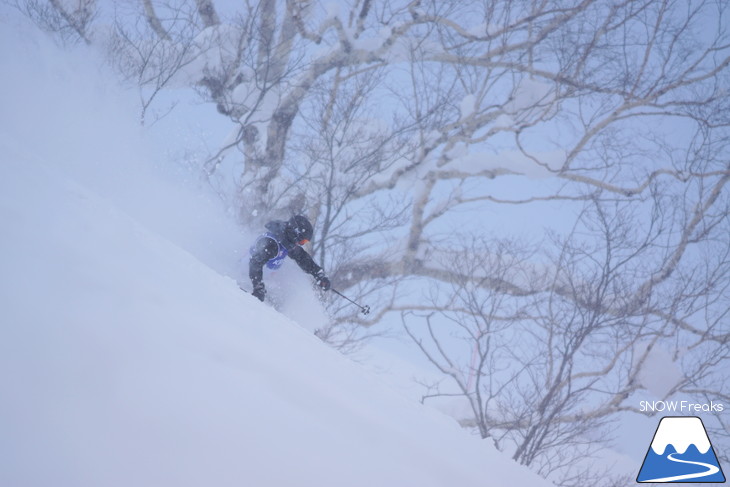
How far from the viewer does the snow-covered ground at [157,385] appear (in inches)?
34.4

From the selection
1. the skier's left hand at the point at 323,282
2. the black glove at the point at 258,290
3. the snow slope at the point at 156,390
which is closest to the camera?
the snow slope at the point at 156,390

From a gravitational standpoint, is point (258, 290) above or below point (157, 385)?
above

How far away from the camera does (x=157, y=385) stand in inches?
41.3

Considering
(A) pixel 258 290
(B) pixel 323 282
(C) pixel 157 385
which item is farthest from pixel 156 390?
(B) pixel 323 282

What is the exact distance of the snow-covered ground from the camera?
0.87m

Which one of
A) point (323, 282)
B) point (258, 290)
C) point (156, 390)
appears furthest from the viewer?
point (323, 282)


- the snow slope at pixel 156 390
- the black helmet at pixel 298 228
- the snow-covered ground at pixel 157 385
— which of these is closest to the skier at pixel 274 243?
the black helmet at pixel 298 228

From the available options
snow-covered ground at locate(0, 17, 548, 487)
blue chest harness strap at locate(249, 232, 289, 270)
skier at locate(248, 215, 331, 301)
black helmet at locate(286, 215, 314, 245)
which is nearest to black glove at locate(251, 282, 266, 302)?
skier at locate(248, 215, 331, 301)

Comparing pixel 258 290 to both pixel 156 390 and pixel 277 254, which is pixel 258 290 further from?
pixel 156 390

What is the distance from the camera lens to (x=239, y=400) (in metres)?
1.15

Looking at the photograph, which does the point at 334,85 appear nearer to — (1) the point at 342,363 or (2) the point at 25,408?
(1) the point at 342,363

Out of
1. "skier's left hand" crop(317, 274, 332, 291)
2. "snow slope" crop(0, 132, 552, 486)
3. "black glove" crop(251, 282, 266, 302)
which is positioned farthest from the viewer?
"skier's left hand" crop(317, 274, 332, 291)

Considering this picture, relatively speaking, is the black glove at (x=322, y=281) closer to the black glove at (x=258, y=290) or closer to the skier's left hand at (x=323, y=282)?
the skier's left hand at (x=323, y=282)

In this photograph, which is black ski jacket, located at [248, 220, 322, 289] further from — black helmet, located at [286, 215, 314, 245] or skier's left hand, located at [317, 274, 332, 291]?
skier's left hand, located at [317, 274, 332, 291]
